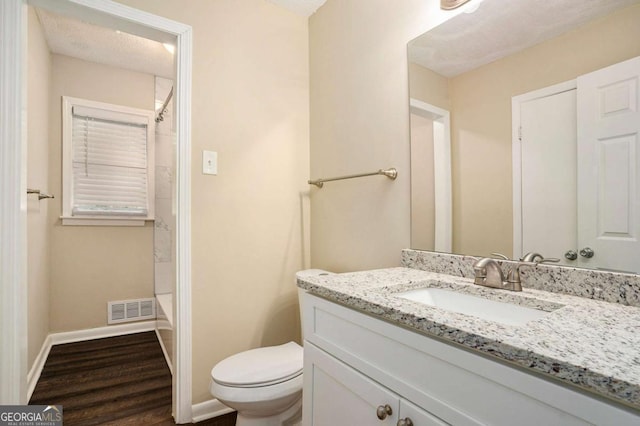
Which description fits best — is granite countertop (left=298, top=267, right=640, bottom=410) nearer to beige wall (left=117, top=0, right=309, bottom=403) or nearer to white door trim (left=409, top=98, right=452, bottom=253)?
white door trim (left=409, top=98, right=452, bottom=253)

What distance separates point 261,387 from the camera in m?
1.25

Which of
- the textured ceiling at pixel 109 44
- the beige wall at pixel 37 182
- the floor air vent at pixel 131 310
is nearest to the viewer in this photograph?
the beige wall at pixel 37 182

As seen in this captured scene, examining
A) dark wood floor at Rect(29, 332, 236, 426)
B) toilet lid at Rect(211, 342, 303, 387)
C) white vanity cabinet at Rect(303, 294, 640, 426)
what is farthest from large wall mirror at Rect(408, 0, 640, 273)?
dark wood floor at Rect(29, 332, 236, 426)

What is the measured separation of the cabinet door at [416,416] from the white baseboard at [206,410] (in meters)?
1.23

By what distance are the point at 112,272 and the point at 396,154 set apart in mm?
2755

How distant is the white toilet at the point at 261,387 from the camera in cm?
124

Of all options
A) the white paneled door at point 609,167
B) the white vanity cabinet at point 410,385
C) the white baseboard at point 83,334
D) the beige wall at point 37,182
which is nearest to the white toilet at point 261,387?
the white vanity cabinet at point 410,385

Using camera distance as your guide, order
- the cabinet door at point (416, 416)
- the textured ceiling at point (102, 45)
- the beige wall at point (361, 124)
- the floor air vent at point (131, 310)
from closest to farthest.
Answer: the cabinet door at point (416, 416) < the beige wall at point (361, 124) < the textured ceiling at point (102, 45) < the floor air vent at point (131, 310)

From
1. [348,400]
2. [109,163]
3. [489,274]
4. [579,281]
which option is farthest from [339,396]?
[109,163]

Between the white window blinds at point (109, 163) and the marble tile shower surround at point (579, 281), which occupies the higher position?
the white window blinds at point (109, 163)

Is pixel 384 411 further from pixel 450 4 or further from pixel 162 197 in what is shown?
pixel 162 197

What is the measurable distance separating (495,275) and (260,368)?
1.02 m

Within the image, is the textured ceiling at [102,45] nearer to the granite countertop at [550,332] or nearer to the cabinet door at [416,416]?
the granite countertop at [550,332]

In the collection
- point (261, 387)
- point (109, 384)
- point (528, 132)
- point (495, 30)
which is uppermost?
point (495, 30)
